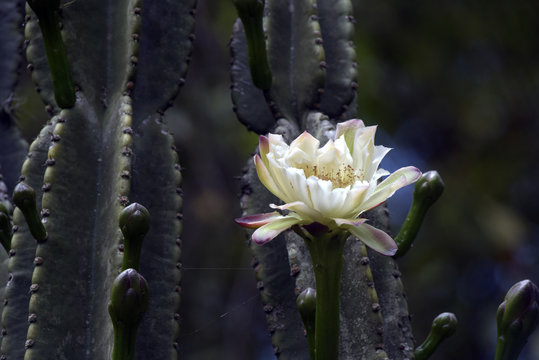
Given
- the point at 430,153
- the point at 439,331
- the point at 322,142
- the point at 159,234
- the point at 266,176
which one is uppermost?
the point at 266,176

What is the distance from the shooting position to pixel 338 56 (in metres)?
1.39

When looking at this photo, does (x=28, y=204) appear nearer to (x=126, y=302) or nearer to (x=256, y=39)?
(x=126, y=302)

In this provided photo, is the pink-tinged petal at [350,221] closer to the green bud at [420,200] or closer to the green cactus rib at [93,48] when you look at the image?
the green bud at [420,200]

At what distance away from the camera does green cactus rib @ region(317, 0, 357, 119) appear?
53.5 inches

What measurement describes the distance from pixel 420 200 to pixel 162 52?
1.75 feet

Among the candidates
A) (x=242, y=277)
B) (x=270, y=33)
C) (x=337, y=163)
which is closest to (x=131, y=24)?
(x=270, y=33)

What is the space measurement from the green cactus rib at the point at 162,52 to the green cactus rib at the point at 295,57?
6.1 inches

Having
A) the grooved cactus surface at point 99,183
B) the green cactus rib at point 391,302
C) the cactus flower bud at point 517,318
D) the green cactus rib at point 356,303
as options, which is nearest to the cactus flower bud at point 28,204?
the grooved cactus surface at point 99,183

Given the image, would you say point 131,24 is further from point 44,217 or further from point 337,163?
point 337,163

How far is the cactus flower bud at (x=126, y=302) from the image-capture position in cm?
89

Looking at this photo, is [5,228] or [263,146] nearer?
[263,146]

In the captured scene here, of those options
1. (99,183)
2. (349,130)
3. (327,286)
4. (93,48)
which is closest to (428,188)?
(349,130)

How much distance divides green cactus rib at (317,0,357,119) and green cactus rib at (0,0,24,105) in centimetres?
65

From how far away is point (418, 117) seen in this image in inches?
125
